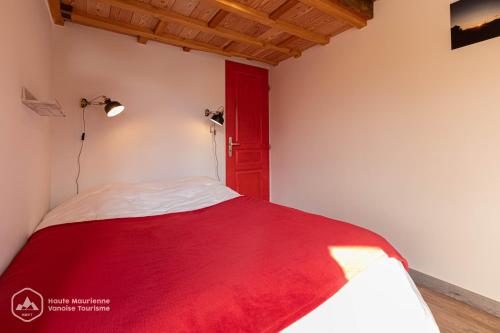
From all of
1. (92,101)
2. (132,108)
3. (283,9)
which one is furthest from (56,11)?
(283,9)

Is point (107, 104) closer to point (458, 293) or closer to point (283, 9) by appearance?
point (283, 9)

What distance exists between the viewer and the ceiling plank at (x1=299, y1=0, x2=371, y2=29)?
1.93 metres

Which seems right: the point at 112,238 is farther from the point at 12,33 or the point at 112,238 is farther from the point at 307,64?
the point at 307,64

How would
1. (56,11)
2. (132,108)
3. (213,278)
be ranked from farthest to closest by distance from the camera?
(132,108)
(56,11)
(213,278)

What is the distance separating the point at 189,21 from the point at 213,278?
2.31 m

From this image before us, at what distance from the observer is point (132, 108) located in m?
2.41

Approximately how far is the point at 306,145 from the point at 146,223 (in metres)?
2.16

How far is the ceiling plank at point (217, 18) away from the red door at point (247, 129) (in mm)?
781

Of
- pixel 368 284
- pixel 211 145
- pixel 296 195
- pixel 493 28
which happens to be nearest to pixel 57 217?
pixel 211 145

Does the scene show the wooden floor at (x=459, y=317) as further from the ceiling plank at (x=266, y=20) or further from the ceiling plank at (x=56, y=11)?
the ceiling plank at (x=56, y=11)

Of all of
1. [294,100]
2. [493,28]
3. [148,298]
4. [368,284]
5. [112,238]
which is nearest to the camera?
[148,298]

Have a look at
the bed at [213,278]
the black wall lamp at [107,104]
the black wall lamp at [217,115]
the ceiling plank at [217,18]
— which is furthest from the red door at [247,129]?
the bed at [213,278]

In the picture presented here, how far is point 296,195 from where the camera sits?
125 inches

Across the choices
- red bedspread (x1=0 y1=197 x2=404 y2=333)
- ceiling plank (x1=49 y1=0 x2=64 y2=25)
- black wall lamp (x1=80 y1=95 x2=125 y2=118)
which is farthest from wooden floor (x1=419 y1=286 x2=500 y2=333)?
ceiling plank (x1=49 y1=0 x2=64 y2=25)
